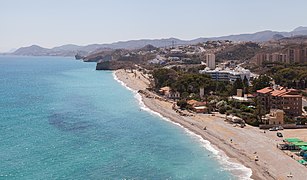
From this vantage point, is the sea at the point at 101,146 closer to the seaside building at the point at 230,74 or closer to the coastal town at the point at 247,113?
the coastal town at the point at 247,113

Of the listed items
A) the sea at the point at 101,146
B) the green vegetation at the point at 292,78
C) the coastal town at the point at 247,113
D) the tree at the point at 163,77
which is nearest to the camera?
the sea at the point at 101,146

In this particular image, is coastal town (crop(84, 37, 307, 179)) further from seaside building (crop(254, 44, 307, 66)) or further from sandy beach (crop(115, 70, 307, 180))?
seaside building (crop(254, 44, 307, 66))

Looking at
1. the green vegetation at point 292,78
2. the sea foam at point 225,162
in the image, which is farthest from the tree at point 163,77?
the sea foam at point 225,162

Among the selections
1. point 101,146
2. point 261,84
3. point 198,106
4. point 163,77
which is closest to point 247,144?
point 101,146

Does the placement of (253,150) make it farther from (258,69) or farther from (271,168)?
(258,69)

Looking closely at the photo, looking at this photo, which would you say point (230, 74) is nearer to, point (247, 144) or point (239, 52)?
point (247, 144)

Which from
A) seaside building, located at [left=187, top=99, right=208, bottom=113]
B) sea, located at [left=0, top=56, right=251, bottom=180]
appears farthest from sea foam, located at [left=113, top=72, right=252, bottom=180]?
seaside building, located at [left=187, top=99, right=208, bottom=113]
